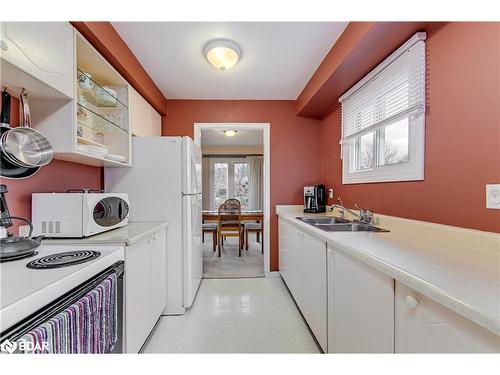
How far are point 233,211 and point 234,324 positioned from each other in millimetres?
2390

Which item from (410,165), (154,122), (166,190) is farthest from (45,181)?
(410,165)

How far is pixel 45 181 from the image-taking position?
143 cm

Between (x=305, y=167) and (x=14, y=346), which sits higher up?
(x=305, y=167)

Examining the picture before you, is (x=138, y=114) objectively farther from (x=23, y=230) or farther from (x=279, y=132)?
(x=279, y=132)

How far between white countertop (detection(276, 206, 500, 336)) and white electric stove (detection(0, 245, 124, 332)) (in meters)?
1.15

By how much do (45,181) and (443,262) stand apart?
2.15 m

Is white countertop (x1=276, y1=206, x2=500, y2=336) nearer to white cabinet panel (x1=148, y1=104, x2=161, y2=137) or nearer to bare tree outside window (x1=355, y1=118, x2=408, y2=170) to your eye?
bare tree outside window (x1=355, y1=118, x2=408, y2=170)

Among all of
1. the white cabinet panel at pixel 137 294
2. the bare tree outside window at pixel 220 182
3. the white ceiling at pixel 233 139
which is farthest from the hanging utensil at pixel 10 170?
the bare tree outside window at pixel 220 182

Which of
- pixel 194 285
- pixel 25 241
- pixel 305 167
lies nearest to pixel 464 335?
pixel 25 241

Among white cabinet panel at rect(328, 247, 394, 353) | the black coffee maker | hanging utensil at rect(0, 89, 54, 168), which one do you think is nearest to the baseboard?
the black coffee maker

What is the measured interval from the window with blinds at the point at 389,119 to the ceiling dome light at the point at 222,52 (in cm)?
115
